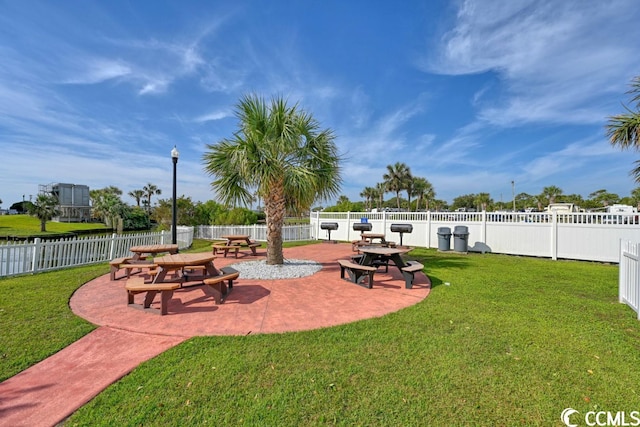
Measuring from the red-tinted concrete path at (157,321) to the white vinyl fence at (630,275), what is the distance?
3.27 metres

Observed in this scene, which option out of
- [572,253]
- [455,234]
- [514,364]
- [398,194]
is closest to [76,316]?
[514,364]

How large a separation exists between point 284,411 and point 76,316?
4328mm

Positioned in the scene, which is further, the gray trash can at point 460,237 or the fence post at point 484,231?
the fence post at point 484,231

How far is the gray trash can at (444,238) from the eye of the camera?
492 inches

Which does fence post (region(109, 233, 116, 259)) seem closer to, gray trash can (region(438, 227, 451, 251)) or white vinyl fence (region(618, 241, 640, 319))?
gray trash can (region(438, 227, 451, 251))

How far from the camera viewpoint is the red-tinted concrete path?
252 cm

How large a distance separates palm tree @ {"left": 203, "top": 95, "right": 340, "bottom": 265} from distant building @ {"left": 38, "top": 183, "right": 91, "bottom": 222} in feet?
204

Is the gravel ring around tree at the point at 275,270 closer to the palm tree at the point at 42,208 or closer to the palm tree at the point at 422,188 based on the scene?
the palm tree at the point at 42,208

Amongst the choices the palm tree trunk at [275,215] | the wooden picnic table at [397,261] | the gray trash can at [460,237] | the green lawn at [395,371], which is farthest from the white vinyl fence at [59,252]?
the gray trash can at [460,237]

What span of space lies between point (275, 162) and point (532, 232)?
35.5ft

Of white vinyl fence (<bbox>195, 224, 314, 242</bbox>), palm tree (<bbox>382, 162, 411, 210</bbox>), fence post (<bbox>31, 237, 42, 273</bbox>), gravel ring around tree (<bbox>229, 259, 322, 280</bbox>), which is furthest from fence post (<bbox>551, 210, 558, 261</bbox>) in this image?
palm tree (<bbox>382, 162, 411, 210</bbox>)

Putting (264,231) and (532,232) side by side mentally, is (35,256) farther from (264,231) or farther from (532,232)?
(532,232)

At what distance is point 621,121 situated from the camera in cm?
841

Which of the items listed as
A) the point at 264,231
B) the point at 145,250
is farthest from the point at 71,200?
the point at 145,250
